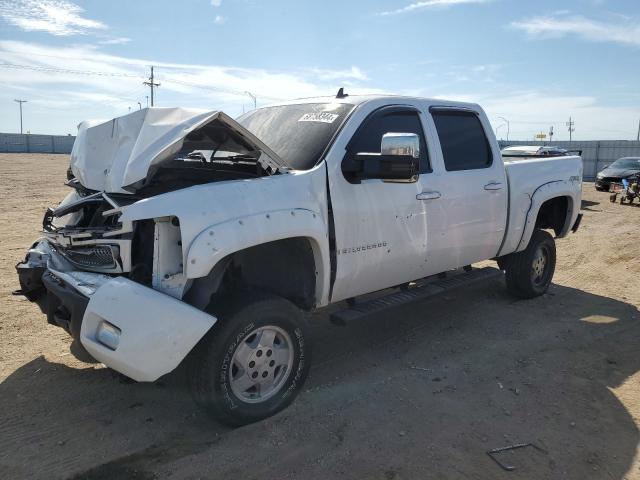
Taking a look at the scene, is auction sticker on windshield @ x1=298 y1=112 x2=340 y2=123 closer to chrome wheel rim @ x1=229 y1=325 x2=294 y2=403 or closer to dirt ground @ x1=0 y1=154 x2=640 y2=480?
chrome wheel rim @ x1=229 y1=325 x2=294 y2=403

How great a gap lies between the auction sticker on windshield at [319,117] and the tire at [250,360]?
1.50 m

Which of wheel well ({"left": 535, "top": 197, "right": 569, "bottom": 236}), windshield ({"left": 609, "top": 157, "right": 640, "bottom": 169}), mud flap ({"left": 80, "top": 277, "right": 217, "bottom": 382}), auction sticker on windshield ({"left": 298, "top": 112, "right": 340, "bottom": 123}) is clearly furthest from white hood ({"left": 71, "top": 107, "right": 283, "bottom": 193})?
windshield ({"left": 609, "top": 157, "right": 640, "bottom": 169})

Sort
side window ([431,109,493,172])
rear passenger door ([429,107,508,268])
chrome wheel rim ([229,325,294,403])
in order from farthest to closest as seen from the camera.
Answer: side window ([431,109,493,172])
rear passenger door ([429,107,508,268])
chrome wheel rim ([229,325,294,403])

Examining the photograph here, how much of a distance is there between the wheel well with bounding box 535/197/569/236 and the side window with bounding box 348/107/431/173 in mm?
2688

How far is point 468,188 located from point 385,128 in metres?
1.07

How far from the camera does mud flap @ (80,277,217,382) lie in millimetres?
2891

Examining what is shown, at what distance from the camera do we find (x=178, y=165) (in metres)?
4.19

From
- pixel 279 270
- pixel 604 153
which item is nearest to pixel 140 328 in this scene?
pixel 279 270

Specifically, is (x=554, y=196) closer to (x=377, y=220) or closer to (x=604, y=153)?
(x=377, y=220)

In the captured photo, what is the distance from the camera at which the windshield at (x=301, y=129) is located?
3.95 m

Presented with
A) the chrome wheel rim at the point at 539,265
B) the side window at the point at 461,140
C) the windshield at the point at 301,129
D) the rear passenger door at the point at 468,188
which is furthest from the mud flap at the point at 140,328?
the chrome wheel rim at the point at 539,265

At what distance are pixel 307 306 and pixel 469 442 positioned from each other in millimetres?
1375

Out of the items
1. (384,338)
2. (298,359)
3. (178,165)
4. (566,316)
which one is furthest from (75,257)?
(566,316)

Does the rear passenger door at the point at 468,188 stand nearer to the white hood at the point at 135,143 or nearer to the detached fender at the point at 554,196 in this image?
the detached fender at the point at 554,196
